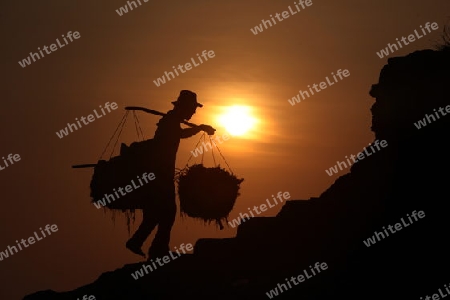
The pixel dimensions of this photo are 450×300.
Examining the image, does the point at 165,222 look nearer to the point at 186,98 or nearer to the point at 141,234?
the point at 141,234

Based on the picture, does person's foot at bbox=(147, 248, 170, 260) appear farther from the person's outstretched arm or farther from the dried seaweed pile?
the person's outstretched arm

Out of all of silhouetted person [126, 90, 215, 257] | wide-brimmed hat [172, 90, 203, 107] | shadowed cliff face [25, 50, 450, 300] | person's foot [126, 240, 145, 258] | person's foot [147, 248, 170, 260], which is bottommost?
shadowed cliff face [25, 50, 450, 300]

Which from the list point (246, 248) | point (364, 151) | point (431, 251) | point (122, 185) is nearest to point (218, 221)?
point (246, 248)

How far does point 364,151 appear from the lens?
57.1 feet

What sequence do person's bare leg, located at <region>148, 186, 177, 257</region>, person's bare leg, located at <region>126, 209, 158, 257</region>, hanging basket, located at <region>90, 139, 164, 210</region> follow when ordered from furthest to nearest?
hanging basket, located at <region>90, 139, 164, 210</region> < person's bare leg, located at <region>126, 209, 158, 257</region> < person's bare leg, located at <region>148, 186, 177, 257</region>

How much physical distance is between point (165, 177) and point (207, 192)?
0.85 m

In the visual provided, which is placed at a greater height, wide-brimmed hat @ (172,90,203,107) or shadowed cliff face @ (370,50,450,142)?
wide-brimmed hat @ (172,90,203,107)

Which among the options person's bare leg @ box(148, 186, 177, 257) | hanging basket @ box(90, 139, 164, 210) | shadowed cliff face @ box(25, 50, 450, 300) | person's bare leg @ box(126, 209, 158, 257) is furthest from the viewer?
hanging basket @ box(90, 139, 164, 210)

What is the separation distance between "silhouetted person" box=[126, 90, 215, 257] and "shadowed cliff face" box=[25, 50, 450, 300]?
59cm

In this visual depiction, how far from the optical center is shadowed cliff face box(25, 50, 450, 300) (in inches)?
578

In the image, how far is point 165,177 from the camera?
16375mm

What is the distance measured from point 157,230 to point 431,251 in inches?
178

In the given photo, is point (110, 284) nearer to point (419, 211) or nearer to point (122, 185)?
point (122, 185)

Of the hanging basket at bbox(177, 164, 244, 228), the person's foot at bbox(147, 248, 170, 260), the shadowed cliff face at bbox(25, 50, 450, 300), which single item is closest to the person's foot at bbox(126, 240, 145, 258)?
Answer: the person's foot at bbox(147, 248, 170, 260)
